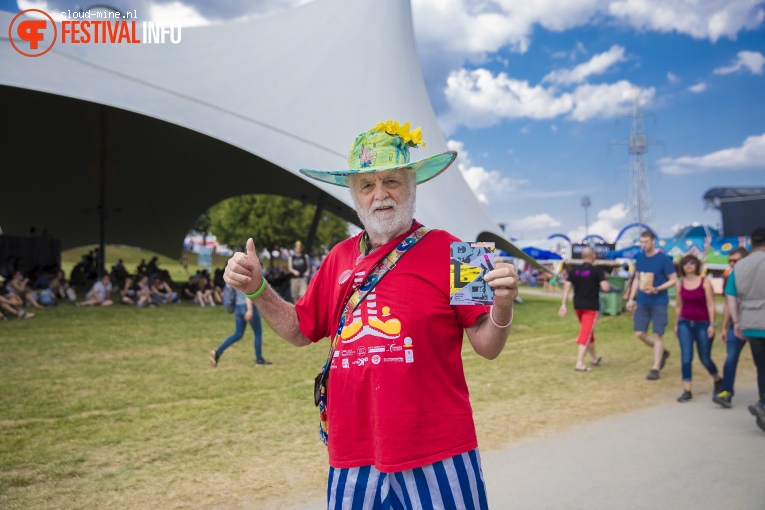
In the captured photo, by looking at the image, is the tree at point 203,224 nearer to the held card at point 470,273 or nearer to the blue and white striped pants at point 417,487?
the blue and white striped pants at point 417,487

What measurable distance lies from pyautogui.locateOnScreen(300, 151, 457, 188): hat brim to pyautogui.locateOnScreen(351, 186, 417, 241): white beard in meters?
0.11

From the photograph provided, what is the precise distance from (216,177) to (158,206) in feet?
12.0

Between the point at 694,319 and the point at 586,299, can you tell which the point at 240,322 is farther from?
the point at 694,319

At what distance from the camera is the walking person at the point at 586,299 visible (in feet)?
23.6

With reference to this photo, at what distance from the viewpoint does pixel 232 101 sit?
11055mm

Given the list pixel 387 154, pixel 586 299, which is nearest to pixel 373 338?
pixel 387 154

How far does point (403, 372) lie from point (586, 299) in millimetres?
6248

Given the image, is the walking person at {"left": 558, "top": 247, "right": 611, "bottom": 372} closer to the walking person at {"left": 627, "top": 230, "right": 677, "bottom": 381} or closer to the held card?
the walking person at {"left": 627, "top": 230, "right": 677, "bottom": 381}

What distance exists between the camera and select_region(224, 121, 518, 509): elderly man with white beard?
5.59 ft

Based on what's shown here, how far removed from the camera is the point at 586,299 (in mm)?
7359

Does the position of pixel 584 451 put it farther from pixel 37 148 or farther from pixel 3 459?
pixel 37 148

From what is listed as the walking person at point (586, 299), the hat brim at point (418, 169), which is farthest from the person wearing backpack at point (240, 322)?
the hat brim at point (418, 169)

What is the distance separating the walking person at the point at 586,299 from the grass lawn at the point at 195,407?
302 mm

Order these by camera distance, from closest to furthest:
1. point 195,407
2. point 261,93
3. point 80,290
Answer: point 195,407
point 261,93
point 80,290
